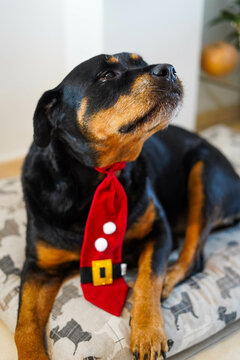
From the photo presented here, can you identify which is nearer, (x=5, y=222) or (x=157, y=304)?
(x=157, y=304)

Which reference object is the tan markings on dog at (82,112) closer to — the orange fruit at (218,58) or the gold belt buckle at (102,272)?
the gold belt buckle at (102,272)

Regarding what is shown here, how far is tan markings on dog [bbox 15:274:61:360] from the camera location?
5.36 ft

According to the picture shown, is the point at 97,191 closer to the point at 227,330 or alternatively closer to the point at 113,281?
the point at 113,281

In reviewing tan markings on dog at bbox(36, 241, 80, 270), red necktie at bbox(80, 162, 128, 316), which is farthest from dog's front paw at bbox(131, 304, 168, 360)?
tan markings on dog at bbox(36, 241, 80, 270)

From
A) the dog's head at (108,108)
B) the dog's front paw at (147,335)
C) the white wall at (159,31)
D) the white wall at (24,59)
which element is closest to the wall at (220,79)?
the white wall at (159,31)

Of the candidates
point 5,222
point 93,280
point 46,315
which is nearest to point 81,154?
point 93,280

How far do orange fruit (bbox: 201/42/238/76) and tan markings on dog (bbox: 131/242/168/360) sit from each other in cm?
255

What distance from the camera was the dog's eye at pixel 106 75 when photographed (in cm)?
165

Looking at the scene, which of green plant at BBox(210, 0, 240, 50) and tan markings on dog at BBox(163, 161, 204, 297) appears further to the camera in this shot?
green plant at BBox(210, 0, 240, 50)

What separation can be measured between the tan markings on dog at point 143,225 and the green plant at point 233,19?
249 centimetres

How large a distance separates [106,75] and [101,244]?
677mm

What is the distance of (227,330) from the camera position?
1917 millimetres

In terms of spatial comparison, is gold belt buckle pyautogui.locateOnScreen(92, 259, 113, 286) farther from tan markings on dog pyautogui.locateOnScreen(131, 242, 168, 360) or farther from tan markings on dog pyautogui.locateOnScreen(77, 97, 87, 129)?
tan markings on dog pyautogui.locateOnScreen(77, 97, 87, 129)

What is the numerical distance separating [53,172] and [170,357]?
0.87 metres
